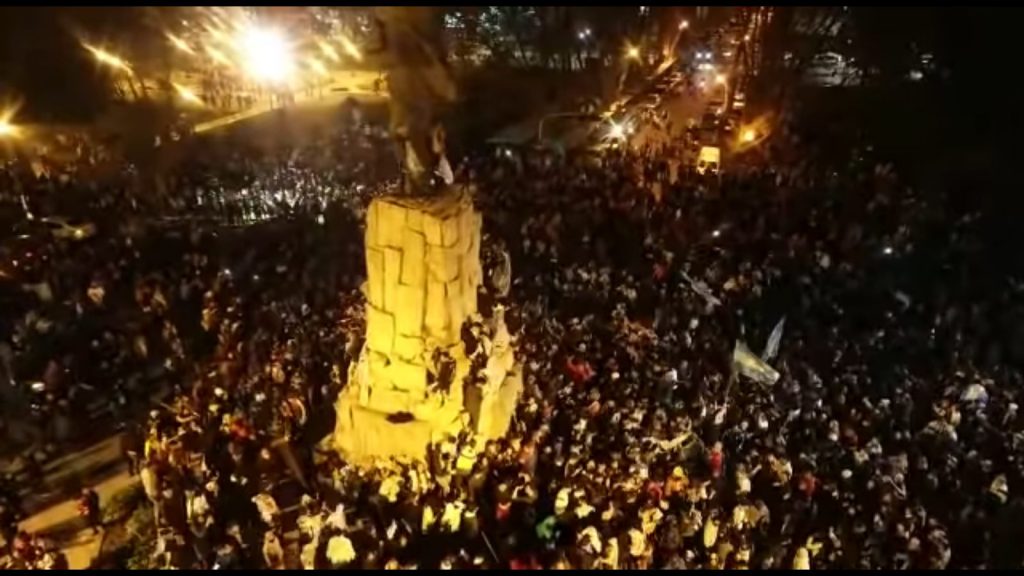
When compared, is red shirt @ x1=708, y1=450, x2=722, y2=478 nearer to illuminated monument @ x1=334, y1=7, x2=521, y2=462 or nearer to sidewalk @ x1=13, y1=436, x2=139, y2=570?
illuminated monument @ x1=334, y1=7, x2=521, y2=462

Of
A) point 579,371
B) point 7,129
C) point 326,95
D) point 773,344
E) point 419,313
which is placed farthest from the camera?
point 326,95

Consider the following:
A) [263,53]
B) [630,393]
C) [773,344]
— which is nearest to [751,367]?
[773,344]

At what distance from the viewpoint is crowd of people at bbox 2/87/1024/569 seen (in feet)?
36.4

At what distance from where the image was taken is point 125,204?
21500 mm

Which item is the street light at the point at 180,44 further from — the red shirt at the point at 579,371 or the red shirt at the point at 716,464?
the red shirt at the point at 716,464

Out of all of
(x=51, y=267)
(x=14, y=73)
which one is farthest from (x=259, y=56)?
(x=51, y=267)

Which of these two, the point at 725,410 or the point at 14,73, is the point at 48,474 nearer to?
the point at 725,410

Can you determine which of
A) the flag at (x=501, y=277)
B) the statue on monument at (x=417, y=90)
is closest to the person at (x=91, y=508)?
the statue on monument at (x=417, y=90)

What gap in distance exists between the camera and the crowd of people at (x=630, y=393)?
437 inches

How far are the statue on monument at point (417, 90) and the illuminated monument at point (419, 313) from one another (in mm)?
15

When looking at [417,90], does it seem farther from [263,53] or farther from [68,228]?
[263,53]

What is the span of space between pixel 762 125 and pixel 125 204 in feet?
65.4

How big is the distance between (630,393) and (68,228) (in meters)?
14.4

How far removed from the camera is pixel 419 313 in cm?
1222
